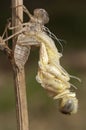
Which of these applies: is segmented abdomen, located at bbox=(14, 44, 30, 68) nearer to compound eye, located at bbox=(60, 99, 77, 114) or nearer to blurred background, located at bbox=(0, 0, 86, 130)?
compound eye, located at bbox=(60, 99, 77, 114)

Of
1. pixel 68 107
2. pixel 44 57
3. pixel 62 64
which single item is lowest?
pixel 62 64

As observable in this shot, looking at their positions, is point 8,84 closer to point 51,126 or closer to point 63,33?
point 51,126

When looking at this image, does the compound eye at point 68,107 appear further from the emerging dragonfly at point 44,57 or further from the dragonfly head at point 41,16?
the dragonfly head at point 41,16

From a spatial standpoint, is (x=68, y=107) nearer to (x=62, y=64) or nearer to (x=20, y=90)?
(x=20, y=90)

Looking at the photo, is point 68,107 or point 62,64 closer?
point 68,107

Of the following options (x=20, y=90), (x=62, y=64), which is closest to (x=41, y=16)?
(x=20, y=90)

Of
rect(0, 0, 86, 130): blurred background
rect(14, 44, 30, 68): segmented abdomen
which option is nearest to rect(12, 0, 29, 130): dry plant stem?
rect(14, 44, 30, 68): segmented abdomen
